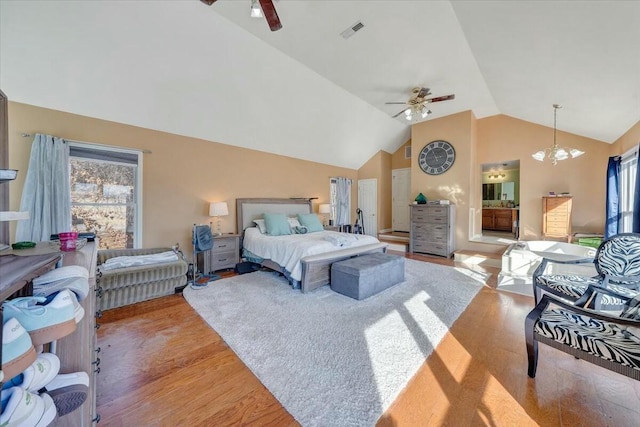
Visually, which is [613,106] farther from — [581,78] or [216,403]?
[216,403]

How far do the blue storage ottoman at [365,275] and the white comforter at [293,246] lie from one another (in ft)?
1.12

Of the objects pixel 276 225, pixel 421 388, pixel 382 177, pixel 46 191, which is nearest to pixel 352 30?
pixel 276 225

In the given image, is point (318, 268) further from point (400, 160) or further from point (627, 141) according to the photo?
point (400, 160)

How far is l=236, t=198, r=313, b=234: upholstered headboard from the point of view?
5.04 meters

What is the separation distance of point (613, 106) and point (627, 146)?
125 centimetres

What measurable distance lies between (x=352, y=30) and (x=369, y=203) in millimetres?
5287

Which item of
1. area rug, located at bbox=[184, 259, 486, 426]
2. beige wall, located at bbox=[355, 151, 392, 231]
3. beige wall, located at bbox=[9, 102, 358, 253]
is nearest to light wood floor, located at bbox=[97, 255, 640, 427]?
area rug, located at bbox=[184, 259, 486, 426]

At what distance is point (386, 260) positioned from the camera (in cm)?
356

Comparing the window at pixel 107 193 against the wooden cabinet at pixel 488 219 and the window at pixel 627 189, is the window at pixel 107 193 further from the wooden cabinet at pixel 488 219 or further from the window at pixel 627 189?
the wooden cabinet at pixel 488 219

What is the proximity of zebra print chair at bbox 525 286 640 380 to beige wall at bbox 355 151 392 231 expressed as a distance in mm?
5869

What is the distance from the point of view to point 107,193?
3723 mm

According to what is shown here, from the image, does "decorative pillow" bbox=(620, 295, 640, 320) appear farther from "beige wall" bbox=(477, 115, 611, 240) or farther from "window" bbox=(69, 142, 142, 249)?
"window" bbox=(69, 142, 142, 249)

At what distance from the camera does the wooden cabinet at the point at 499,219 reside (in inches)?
304

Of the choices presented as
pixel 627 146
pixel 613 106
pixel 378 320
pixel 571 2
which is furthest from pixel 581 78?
pixel 378 320
